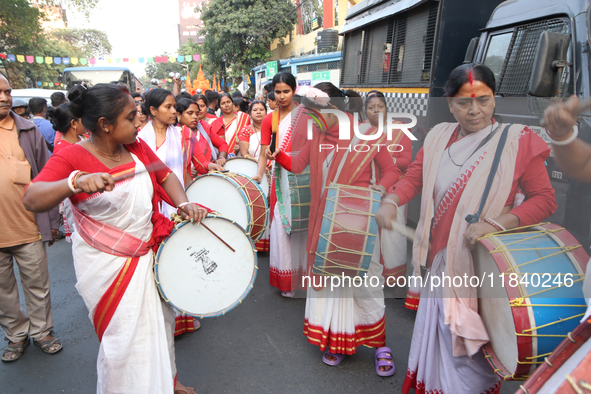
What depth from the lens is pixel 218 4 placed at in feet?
69.7

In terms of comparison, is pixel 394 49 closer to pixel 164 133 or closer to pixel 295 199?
pixel 295 199

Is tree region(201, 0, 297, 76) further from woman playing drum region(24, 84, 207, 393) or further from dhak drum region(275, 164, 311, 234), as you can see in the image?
woman playing drum region(24, 84, 207, 393)

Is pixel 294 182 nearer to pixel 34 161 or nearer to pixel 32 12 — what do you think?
pixel 34 161

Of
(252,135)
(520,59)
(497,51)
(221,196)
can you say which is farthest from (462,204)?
(252,135)

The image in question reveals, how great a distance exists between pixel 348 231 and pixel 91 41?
59.3 m

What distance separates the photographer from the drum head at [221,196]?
11.0 feet

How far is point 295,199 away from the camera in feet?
10.3

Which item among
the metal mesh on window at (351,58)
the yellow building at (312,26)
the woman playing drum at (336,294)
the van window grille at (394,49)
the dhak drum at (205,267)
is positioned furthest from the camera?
the yellow building at (312,26)

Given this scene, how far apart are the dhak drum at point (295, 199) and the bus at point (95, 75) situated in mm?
16070

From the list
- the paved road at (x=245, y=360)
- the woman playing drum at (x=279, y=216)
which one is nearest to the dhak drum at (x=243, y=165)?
the woman playing drum at (x=279, y=216)

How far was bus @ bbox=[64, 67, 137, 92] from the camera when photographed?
1734 cm

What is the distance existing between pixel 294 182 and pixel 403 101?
2.44 metres

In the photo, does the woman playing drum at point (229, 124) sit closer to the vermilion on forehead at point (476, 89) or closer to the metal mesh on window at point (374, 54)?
the metal mesh on window at point (374, 54)

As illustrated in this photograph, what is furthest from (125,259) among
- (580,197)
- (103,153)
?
(580,197)
